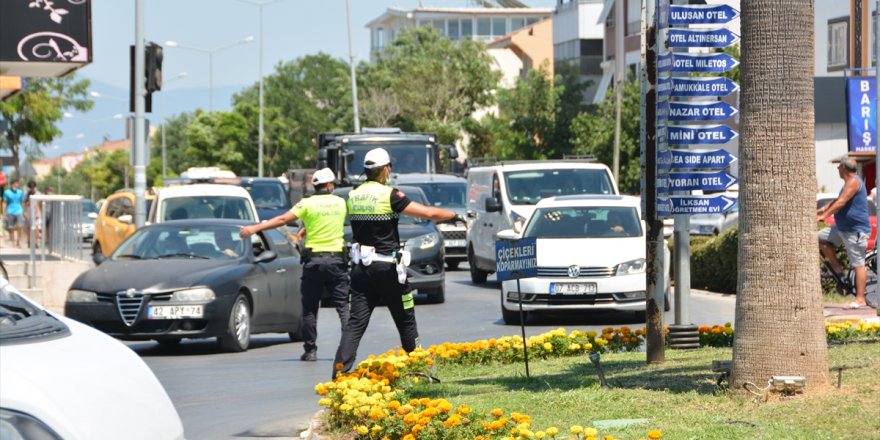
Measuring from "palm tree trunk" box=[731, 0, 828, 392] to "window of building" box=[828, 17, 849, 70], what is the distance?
3788 cm

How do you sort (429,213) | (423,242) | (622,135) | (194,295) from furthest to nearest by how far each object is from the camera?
(622,135), (423,242), (194,295), (429,213)

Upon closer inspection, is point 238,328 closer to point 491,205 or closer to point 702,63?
point 702,63

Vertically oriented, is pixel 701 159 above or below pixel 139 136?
below

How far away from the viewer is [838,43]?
152 feet

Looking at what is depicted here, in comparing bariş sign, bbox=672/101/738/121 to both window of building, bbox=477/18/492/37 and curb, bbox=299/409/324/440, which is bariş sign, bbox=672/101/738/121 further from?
window of building, bbox=477/18/492/37

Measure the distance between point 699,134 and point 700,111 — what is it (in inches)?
7.0

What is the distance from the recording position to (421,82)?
78.2 meters

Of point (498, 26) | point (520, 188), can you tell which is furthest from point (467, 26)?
point (520, 188)

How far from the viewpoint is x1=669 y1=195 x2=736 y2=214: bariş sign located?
11.6 meters

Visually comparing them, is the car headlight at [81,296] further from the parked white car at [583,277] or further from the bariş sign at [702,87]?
the bariş sign at [702,87]

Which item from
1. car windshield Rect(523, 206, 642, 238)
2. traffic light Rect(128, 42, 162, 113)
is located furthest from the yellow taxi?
car windshield Rect(523, 206, 642, 238)

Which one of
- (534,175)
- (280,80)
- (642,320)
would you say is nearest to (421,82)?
(280,80)

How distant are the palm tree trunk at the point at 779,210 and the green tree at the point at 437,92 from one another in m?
65.9

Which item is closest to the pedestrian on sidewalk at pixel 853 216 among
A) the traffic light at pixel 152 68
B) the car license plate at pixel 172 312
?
the car license plate at pixel 172 312
